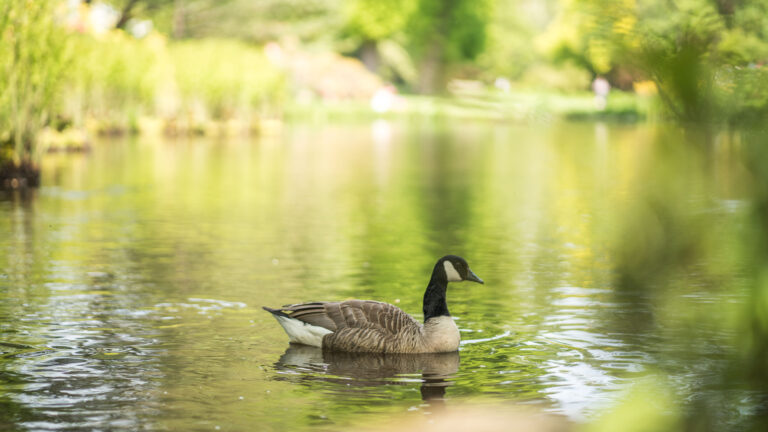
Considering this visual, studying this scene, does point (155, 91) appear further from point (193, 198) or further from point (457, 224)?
point (457, 224)

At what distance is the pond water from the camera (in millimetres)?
3355

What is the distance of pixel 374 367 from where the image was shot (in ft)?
32.6

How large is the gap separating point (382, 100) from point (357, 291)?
2915 inches

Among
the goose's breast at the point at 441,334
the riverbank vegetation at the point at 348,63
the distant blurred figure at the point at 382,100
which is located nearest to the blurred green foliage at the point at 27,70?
the riverbank vegetation at the point at 348,63

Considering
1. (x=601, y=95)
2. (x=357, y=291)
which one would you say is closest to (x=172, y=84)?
(x=357, y=291)

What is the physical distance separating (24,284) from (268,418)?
7.08 m

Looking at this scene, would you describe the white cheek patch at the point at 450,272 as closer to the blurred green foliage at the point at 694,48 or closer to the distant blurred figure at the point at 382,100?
the blurred green foliage at the point at 694,48

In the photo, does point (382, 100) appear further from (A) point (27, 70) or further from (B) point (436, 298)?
(B) point (436, 298)

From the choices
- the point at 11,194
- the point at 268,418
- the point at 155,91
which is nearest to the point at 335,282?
the point at 268,418

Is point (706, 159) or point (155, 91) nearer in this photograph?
point (706, 159)

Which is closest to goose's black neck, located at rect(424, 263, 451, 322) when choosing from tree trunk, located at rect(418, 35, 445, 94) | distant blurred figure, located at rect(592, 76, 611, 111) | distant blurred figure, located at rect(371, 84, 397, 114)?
distant blurred figure, located at rect(371, 84, 397, 114)

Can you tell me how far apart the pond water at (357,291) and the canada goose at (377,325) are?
16cm

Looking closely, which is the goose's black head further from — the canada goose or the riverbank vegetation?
the riverbank vegetation

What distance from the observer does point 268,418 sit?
8.26 m
